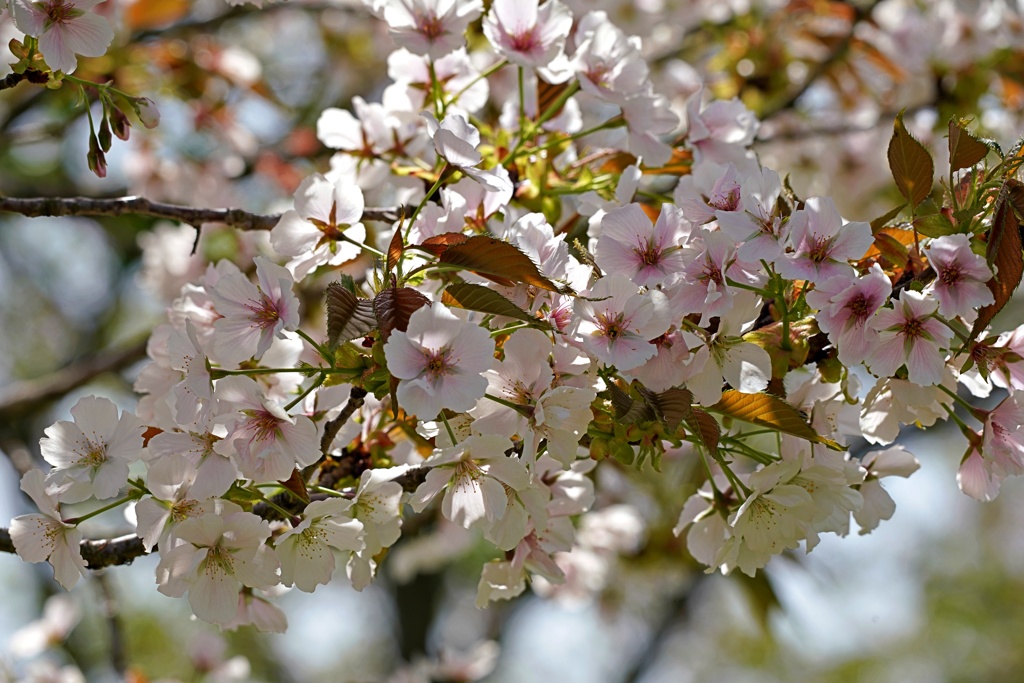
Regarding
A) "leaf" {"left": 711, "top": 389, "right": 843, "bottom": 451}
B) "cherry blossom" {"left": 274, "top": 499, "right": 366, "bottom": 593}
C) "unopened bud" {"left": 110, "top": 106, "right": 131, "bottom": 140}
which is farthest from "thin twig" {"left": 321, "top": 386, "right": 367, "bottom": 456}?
"unopened bud" {"left": 110, "top": 106, "right": 131, "bottom": 140}

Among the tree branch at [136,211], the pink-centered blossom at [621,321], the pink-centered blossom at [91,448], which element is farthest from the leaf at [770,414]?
the pink-centered blossom at [91,448]

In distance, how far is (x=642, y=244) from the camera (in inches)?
43.0

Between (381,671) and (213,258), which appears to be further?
(381,671)

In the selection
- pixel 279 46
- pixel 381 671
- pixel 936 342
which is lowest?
pixel 381 671

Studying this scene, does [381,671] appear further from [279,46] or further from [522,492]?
[522,492]

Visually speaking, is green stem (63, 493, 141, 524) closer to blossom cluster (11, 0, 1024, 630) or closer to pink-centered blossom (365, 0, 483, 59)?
blossom cluster (11, 0, 1024, 630)

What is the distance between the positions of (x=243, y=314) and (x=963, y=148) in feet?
2.76

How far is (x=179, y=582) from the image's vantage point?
1073 millimetres

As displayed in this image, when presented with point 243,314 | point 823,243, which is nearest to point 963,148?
point 823,243

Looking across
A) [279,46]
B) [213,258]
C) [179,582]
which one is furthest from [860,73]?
[279,46]

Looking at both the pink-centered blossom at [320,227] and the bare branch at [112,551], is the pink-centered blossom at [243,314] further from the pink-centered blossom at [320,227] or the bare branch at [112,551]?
the bare branch at [112,551]

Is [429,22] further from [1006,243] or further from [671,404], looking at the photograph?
[1006,243]

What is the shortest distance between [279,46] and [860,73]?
150 inches

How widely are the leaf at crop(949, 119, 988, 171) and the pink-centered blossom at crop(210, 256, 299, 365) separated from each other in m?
0.77
